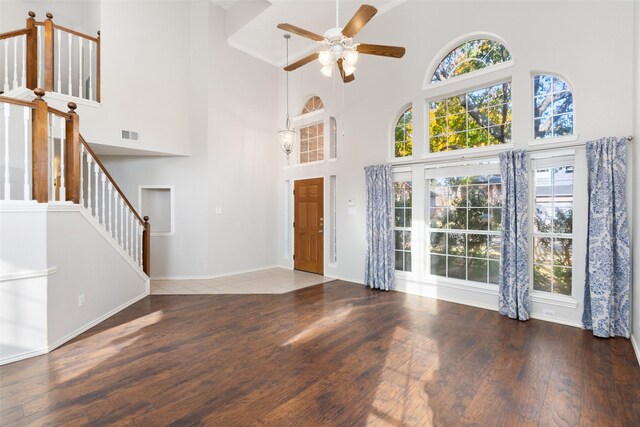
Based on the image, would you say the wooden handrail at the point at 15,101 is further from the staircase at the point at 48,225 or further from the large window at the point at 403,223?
the large window at the point at 403,223

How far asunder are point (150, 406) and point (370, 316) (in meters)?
2.65

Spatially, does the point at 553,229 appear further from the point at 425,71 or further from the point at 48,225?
the point at 48,225

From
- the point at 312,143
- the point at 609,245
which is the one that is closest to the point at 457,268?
the point at 609,245

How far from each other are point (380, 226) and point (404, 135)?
1615 mm

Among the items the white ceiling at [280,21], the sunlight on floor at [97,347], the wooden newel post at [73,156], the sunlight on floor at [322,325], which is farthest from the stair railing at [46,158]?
the white ceiling at [280,21]

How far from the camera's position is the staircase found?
2.88 m

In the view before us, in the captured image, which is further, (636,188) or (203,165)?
(203,165)

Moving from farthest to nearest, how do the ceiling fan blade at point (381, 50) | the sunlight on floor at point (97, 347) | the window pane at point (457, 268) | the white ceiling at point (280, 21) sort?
the white ceiling at point (280, 21) < the window pane at point (457, 268) < the ceiling fan blade at point (381, 50) < the sunlight on floor at point (97, 347)

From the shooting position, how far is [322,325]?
379 centimetres

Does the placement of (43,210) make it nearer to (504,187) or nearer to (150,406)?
(150,406)

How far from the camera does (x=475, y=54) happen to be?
180 inches

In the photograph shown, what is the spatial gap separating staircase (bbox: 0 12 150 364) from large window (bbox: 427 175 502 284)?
469cm

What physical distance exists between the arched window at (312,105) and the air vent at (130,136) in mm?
3401

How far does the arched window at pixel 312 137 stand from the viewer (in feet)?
22.2
